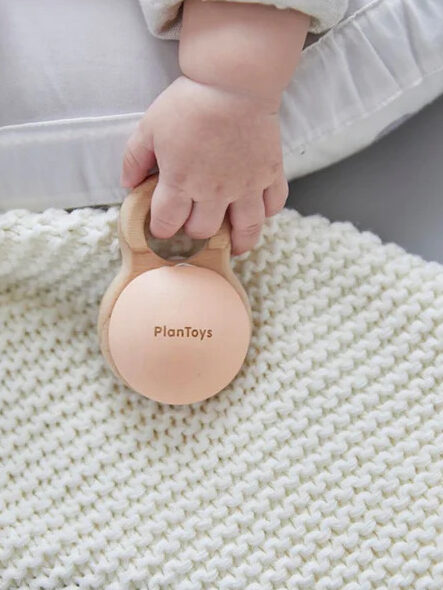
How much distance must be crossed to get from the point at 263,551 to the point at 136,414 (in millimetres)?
162

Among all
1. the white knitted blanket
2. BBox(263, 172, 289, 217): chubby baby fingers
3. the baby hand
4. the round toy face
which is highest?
the baby hand

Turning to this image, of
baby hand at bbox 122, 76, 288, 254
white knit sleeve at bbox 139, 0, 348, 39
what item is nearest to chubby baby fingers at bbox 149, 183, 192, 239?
baby hand at bbox 122, 76, 288, 254

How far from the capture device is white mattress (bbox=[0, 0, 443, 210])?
72 centimetres

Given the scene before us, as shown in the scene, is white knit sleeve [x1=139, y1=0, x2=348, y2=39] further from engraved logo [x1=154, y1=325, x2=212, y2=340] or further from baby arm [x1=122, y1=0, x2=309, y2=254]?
engraved logo [x1=154, y1=325, x2=212, y2=340]

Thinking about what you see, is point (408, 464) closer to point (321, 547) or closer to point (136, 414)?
point (321, 547)

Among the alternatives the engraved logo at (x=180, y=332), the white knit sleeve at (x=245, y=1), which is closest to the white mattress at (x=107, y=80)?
the white knit sleeve at (x=245, y=1)

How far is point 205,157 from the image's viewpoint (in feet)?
2.23

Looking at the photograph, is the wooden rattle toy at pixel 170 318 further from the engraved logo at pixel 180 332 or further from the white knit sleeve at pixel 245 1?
the white knit sleeve at pixel 245 1

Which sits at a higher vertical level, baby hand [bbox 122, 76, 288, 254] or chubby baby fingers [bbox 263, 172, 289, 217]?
baby hand [bbox 122, 76, 288, 254]

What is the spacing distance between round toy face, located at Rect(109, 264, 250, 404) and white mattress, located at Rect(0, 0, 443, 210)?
100mm

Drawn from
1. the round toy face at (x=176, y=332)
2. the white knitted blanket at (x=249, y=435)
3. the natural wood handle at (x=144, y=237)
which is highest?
the natural wood handle at (x=144, y=237)

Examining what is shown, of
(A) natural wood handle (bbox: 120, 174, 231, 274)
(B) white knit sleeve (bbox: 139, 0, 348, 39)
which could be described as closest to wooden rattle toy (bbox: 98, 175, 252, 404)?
(A) natural wood handle (bbox: 120, 174, 231, 274)

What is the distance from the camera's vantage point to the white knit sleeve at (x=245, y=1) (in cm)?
66

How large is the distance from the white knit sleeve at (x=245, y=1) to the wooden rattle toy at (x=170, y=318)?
124mm
